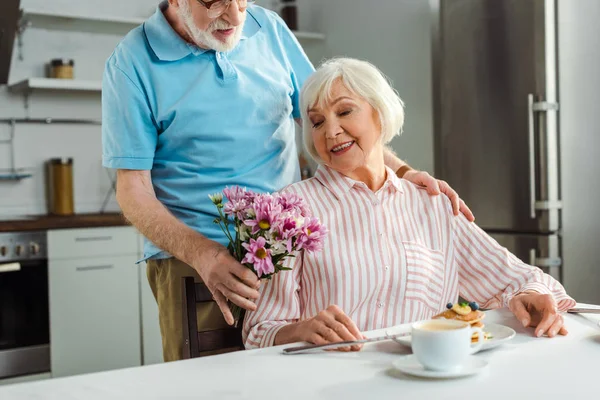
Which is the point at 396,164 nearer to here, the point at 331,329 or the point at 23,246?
the point at 331,329

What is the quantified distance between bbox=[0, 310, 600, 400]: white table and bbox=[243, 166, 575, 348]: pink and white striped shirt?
0.96 feet

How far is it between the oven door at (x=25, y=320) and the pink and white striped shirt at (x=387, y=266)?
7.72ft

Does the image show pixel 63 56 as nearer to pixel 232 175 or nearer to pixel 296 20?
pixel 296 20

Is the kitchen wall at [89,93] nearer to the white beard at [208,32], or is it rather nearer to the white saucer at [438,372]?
the white beard at [208,32]

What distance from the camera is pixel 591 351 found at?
1223 millimetres

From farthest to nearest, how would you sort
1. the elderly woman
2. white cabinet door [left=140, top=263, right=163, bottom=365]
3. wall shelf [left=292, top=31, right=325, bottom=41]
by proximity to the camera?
wall shelf [left=292, top=31, right=325, bottom=41], white cabinet door [left=140, top=263, right=163, bottom=365], the elderly woman

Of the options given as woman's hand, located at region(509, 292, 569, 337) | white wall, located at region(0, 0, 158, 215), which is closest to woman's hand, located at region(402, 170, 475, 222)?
woman's hand, located at region(509, 292, 569, 337)

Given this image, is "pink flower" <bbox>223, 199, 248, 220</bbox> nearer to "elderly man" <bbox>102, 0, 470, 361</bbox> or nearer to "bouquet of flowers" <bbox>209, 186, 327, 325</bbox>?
"bouquet of flowers" <bbox>209, 186, 327, 325</bbox>

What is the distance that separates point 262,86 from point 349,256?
0.58 metres

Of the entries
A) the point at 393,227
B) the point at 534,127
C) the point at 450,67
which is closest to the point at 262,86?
the point at 393,227

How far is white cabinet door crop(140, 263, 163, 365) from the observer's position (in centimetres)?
389

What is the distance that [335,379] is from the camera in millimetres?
1085

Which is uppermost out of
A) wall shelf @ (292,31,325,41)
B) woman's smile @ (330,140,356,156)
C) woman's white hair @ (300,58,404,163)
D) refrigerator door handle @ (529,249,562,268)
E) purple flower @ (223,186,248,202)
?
wall shelf @ (292,31,325,41)

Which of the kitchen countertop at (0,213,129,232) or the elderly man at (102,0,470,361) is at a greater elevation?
the elderly man at (102,0,470,361)
